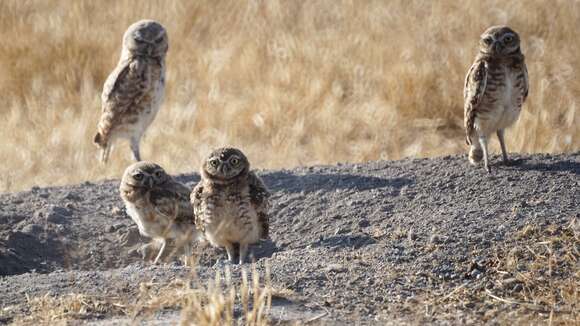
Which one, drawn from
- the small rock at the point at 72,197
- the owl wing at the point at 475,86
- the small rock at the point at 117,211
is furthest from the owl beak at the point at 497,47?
the small rock at the point at 72,197

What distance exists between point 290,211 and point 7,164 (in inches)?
176

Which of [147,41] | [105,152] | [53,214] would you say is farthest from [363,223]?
[105,152]

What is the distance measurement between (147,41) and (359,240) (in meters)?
4.39

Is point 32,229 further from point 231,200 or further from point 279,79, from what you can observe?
point 279,79

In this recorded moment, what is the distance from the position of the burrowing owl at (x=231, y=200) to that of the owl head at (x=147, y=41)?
3.33 m

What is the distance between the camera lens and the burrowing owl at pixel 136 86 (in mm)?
11461

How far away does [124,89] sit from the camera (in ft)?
37.6

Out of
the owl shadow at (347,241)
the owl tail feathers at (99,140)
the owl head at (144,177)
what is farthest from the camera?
the owl tail feathers at (99,140)

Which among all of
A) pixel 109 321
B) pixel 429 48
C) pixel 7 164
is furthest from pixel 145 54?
pixel 109 321

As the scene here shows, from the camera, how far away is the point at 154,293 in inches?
264

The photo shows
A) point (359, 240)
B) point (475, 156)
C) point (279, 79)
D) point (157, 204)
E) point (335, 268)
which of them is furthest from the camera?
point (279, 79)

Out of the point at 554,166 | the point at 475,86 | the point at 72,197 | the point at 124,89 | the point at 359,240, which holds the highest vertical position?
the point at 124,89

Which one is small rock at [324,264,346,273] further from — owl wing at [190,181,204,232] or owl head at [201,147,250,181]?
owl wing at [190,181,204,232]

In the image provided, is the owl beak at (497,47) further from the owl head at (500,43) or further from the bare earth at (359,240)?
the bare earth at (359,240)
